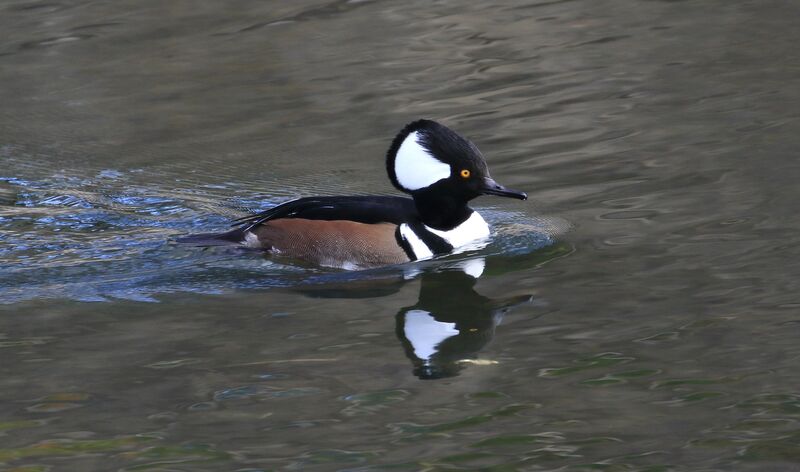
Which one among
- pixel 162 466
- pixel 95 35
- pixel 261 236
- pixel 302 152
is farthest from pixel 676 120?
pixel 95 35

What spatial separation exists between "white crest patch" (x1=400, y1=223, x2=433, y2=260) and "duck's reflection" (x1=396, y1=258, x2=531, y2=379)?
207 millimetres

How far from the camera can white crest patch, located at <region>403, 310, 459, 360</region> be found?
267 inches

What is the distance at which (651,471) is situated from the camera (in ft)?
16.9

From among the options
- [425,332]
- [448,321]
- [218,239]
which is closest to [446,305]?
[448,321]

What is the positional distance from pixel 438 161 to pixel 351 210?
26.9 inches

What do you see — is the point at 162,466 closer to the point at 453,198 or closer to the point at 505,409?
the point at 505,409

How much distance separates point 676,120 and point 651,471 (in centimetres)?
645

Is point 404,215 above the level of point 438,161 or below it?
below

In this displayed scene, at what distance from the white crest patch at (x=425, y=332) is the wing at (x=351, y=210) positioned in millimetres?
1131

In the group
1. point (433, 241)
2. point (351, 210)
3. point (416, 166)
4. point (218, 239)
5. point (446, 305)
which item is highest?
point (416, 166)

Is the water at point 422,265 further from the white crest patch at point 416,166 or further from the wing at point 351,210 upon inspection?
the white crest patch at point 416,166

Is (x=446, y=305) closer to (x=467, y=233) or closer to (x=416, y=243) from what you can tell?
(x=416, y=243)

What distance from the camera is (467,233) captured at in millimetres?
8516

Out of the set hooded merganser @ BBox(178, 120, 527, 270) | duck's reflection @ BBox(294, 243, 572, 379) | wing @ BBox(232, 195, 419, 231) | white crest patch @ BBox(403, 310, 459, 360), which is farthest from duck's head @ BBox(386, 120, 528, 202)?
white crest patch @ BBox(403, 310, 459, 360)
